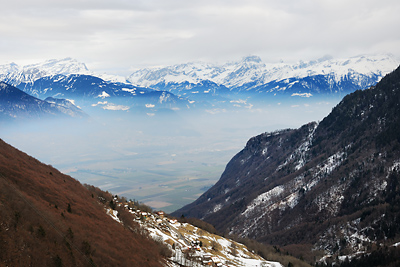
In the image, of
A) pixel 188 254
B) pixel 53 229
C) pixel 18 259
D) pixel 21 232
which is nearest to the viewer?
pixel 18 259

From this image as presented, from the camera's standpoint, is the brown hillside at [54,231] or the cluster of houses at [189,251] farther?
the cluster of houses at [189,251]

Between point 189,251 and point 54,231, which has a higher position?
point 54,231

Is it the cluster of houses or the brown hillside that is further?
the cluster of houses

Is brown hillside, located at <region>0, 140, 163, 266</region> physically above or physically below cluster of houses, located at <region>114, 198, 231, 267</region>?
above

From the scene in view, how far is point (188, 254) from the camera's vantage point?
157m

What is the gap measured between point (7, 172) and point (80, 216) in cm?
2808

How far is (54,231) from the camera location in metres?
89.7

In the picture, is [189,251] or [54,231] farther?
[189,251]

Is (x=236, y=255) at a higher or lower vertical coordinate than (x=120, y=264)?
lower

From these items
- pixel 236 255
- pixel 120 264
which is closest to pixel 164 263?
pixel 120 264

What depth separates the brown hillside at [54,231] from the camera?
7681cm

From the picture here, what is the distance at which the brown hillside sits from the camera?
76812mm

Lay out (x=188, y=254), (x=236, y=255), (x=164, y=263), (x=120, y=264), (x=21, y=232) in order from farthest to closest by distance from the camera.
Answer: (x=236, y=255)
(x=188, y=254)
(x=164, y=263)
(x=120, y=264)
(x=21, y=232)

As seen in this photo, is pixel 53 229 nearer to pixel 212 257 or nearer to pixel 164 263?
pixel 164 263
